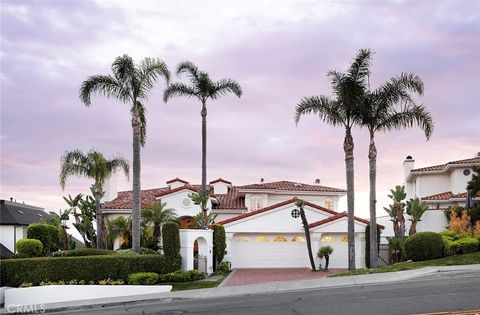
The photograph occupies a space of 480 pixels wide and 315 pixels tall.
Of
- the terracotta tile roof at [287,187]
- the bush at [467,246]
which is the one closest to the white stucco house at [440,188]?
the terracotta tile roof at [287,187]

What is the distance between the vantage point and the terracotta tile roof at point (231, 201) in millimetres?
45812

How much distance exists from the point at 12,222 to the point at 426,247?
101ft

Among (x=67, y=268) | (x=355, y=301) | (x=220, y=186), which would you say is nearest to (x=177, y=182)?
(x=220, y=186)

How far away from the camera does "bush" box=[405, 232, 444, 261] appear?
27.8 meters

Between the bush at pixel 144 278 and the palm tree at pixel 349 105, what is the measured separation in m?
10.1

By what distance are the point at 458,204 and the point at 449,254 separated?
13.2 meters

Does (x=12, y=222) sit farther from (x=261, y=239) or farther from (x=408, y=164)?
(x=408, y=164)

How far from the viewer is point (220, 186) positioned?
51250 millimetres

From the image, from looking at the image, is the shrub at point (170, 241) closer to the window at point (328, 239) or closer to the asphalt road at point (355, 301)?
the asphalt road at point (355, 301)

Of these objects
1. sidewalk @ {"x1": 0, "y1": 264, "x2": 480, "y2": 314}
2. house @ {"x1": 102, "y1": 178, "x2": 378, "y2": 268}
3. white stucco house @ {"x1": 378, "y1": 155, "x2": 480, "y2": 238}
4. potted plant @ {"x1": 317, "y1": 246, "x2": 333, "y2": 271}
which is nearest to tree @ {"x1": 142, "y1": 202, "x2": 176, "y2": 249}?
house @ {"x1": 102, "y1": 178, "x2": 378, "y2": 268}

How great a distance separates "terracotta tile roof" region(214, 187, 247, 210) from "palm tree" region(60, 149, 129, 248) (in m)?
8.83

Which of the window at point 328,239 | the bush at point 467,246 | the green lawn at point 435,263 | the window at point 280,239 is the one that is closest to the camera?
the green lawn at point 435,263

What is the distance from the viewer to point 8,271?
27234mm

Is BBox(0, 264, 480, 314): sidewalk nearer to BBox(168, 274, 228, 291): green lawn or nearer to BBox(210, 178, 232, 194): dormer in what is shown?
BBox(168, 274, 228, 291): green lawn
